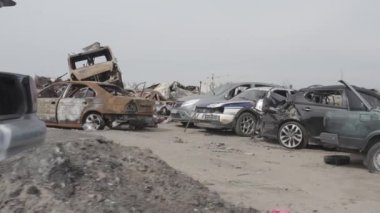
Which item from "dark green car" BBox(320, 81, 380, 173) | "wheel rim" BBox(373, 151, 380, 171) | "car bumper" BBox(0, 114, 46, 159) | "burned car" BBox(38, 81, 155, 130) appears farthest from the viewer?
"burned car" BBox(38, 81, 155, 130)

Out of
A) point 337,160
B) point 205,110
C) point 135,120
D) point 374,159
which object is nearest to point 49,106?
point 135,120

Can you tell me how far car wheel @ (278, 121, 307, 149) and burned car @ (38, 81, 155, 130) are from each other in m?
4.52

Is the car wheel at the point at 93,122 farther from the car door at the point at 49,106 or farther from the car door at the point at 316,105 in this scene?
the car door at the point at 316,105

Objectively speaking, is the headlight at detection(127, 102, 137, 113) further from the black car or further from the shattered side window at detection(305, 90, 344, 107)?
the shattered side window at detection(305, 90, 344, 107)

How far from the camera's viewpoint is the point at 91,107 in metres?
15.2

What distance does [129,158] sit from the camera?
21.7ft

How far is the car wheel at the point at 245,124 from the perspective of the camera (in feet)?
50.0

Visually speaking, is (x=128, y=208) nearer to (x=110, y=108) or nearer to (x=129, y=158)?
(x=129, y=158)

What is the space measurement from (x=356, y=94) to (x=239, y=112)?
15.5ft

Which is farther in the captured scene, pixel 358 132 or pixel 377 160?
pixel 358 132

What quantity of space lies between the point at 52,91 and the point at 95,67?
586cm

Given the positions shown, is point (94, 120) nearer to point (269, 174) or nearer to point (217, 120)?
point (217, 120)

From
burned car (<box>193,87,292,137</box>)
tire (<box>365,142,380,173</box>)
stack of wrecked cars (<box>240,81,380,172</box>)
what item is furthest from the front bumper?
tire (<box>365,142,380,173</box>)

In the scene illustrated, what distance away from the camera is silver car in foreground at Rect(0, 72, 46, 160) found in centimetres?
447
